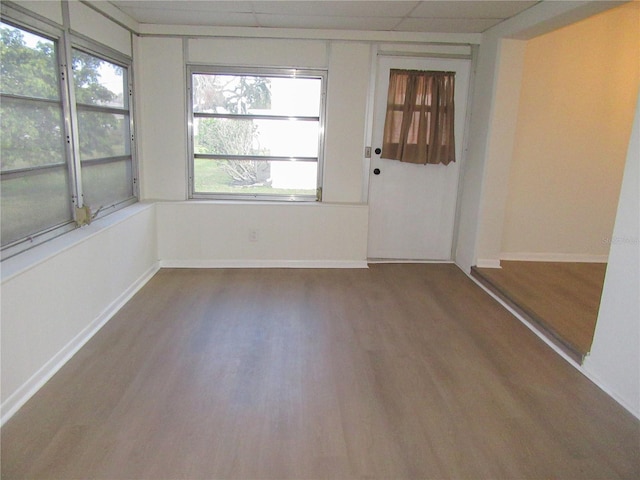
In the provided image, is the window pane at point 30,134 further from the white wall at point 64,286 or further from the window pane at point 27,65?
the white wall at point 64,286

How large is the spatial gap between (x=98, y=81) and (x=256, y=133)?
5.14 feet

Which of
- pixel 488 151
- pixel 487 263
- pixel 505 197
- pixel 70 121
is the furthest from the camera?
pixel 487 263

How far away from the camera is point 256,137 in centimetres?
474

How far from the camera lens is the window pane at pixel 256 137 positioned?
185 inches

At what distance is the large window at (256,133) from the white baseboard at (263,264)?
68cm

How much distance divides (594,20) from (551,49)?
483mm

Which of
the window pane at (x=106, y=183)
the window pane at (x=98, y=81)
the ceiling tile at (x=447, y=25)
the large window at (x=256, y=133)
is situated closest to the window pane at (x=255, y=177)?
the large window at (x=256, y=133)

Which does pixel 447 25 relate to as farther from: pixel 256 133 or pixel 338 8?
pixel 256 133

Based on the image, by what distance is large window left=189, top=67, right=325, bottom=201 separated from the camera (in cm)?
462

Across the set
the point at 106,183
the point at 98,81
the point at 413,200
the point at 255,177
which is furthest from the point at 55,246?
the point at 413,200

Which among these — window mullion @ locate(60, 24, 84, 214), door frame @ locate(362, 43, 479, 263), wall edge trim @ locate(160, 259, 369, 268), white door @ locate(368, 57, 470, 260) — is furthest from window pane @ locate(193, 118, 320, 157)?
window mullion @ locate(60, 24, 84, 214)

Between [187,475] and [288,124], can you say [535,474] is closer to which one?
[187,475]

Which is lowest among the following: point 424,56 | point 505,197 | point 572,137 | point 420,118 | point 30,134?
point 505,197

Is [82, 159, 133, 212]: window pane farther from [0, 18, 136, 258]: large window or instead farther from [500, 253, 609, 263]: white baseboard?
[500, 253, 609, 263]: white baseboard
